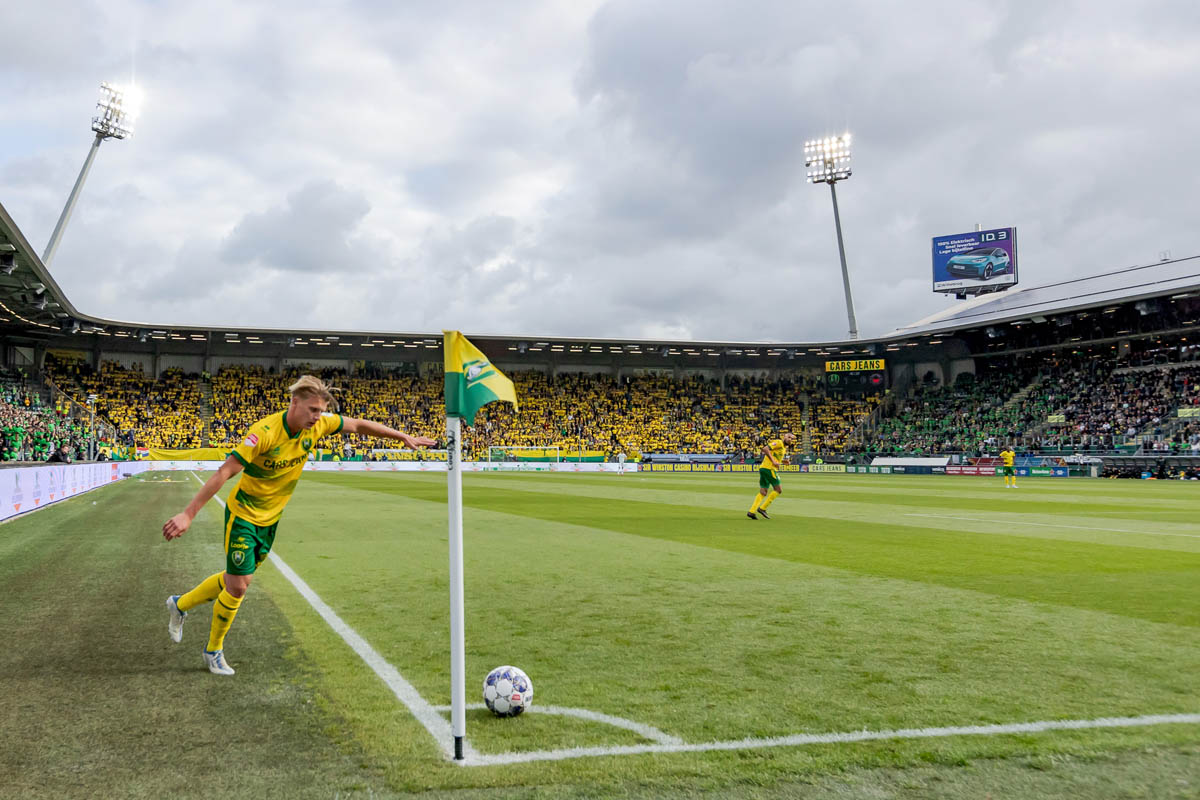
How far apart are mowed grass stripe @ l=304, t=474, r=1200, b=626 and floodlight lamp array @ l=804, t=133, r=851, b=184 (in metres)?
58.5

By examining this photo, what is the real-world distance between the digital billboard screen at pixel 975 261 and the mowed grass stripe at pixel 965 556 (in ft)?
189

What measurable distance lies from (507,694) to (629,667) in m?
1.34

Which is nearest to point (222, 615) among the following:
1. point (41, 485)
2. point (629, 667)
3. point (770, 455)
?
point (629, 667)

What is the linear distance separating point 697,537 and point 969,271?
6309cm

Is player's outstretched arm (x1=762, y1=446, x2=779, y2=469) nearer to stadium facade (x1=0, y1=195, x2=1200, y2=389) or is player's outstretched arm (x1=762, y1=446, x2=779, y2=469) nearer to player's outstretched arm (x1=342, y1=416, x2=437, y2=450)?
player's outstretched arm (x1=342, y1=416, x2=437, y2=450)

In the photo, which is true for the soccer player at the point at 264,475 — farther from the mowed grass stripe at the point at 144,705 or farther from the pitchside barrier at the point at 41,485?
the pitchside barrier at the point at 41,485

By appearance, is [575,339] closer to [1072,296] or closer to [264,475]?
Answer: [1072,296]

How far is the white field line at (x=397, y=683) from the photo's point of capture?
4426mm

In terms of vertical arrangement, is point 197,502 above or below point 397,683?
above

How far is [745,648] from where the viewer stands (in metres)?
6.46

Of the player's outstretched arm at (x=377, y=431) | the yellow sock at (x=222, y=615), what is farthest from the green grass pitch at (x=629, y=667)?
the player's outstretched arm at (x=377, y=431)

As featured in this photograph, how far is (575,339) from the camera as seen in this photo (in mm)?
70438

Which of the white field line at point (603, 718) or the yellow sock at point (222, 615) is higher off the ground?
the yellow sock at point (222, 615)

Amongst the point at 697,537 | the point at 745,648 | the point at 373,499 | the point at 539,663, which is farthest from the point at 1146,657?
the point at 373,499
